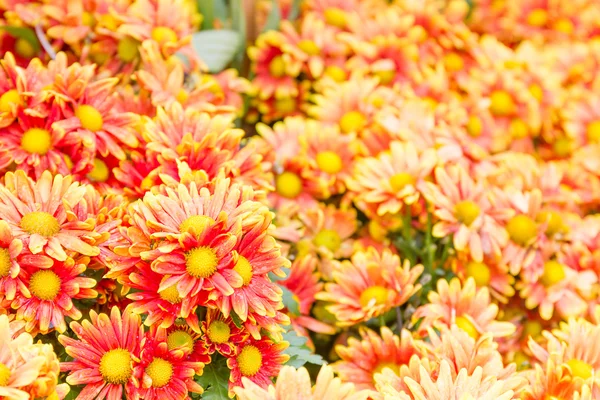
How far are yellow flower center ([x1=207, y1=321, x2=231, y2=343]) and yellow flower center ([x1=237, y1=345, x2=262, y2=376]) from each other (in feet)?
0.13

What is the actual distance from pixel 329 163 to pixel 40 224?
0.68m

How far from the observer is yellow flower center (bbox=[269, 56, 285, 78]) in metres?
1.69

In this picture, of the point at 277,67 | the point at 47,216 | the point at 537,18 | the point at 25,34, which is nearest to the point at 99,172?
the point at 47,216

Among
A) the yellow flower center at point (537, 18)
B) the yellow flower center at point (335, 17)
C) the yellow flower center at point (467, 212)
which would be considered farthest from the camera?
the yellow flower center at point (537, 18)

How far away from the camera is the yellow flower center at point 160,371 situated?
3.03 ft

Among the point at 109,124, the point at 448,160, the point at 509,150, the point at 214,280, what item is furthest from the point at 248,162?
the point at 509,150

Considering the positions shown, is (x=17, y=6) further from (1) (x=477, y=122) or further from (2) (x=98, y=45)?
(1) (x=477, y=122)

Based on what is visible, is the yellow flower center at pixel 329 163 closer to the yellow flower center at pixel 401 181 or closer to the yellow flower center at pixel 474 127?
the yellow flower center at pixel 401 181

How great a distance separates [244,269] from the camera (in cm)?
93

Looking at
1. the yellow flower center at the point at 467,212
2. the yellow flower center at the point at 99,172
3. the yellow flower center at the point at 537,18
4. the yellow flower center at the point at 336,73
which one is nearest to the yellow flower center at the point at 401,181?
the yellow flower center at the point at 467,212

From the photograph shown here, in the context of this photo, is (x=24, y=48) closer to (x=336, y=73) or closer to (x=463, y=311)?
(x=336, y=73)

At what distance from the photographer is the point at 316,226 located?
142 cm

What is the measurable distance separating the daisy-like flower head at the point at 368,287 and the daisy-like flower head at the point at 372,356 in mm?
48

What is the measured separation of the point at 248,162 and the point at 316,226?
0.28 meters
